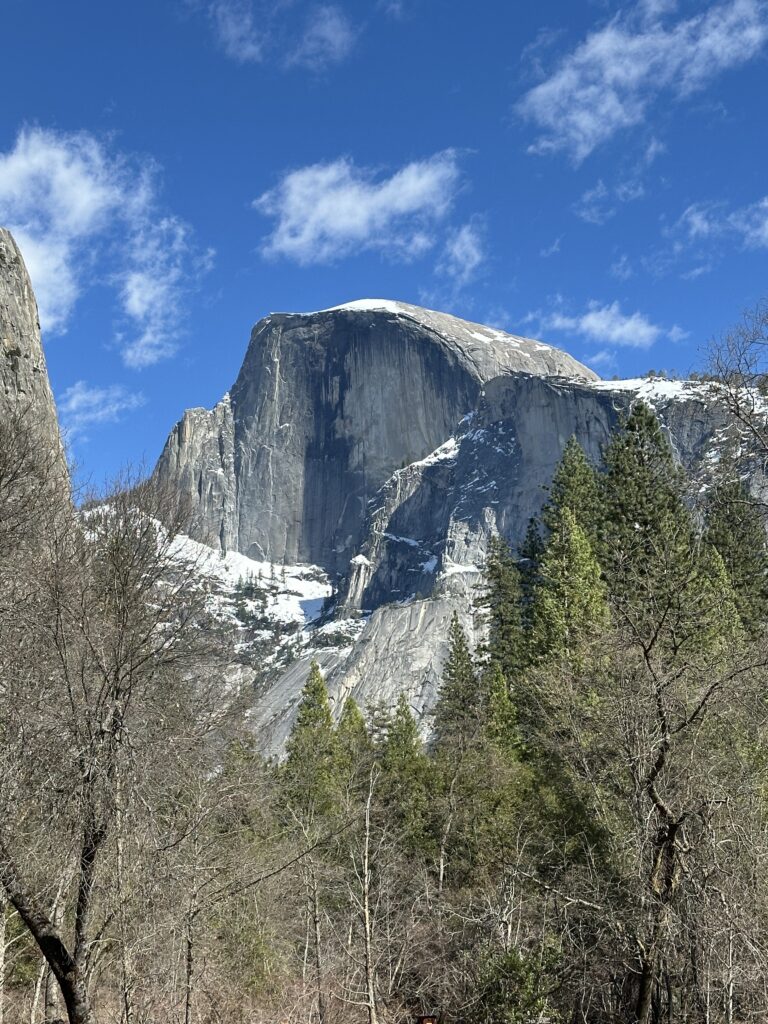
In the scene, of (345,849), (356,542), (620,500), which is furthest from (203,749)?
(356,542)

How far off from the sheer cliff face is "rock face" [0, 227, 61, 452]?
127 m

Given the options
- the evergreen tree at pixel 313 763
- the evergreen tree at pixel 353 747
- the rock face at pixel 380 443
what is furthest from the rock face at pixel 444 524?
the evergreen tree at pixel 353 747

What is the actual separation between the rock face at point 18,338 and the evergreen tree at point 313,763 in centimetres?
1461

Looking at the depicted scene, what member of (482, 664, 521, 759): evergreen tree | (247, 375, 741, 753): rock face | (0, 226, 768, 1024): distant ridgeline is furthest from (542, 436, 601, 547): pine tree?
(247, 375, 741, 753): rock face

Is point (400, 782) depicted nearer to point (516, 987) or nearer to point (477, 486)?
point (516, 987)

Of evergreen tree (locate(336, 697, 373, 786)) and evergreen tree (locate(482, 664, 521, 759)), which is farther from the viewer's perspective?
evergreen tree (locate(336, 697, 373, 786))

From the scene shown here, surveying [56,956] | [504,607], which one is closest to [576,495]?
[504,607]

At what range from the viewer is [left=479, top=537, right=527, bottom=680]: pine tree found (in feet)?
115

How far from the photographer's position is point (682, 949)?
9898 millimetres

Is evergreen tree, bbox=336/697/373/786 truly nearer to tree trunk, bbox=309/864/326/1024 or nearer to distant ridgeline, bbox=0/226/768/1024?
distant ridgeline, bbox=0/226/768/1024

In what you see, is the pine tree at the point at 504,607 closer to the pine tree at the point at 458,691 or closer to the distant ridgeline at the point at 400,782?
the distant ridgeline at the point at 400,782

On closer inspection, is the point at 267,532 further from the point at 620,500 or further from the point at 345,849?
the point at 345,849

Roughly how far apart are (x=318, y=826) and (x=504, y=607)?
17.6 m

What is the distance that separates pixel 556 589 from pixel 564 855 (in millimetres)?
12216
